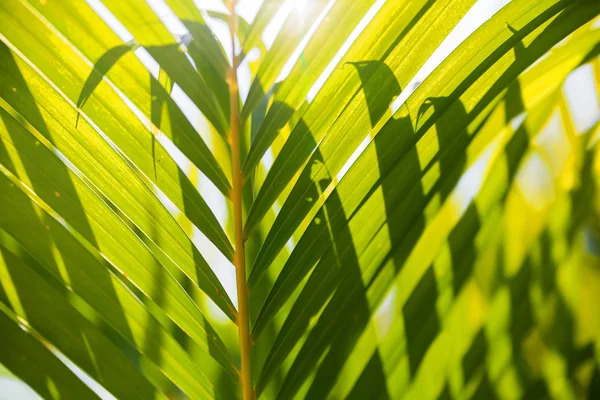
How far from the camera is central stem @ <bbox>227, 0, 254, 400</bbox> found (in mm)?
555

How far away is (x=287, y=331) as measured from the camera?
54cm

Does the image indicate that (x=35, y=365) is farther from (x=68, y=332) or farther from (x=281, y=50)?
(x=281, y=50)

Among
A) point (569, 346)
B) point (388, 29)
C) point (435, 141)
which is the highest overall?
point (388, 29)

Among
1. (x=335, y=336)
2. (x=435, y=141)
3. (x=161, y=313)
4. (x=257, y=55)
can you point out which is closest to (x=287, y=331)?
(x=335, y=336)

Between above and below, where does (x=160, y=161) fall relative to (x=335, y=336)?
above

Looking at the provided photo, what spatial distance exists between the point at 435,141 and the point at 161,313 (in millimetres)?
388

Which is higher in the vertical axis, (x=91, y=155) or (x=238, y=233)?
(x=91, y=155)

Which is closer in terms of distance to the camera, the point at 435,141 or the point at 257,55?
the point at 435,141

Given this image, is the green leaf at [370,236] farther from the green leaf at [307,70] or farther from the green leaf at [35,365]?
the green leaf at [35,365]

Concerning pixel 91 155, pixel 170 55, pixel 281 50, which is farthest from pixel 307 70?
pixel 91 155

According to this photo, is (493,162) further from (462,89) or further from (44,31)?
(44,31)

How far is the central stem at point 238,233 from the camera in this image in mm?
555

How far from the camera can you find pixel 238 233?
58 cm

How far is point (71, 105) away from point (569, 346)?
64 cm
